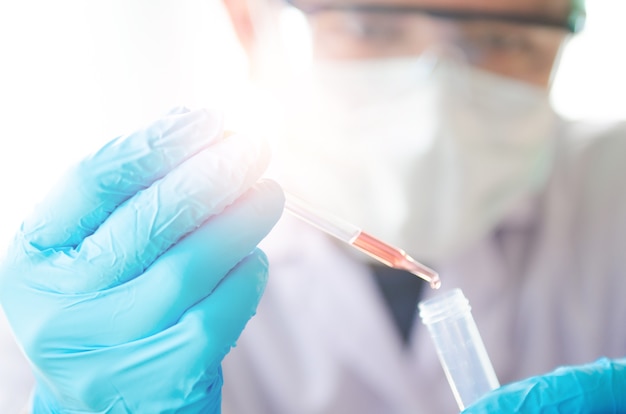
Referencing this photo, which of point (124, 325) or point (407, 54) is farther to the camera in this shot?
Answer: point (407, 54)

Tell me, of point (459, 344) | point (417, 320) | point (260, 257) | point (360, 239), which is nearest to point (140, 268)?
point (260, 257)

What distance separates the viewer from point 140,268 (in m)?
0.69

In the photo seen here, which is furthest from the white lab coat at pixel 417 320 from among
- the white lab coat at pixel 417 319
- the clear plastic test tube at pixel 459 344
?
the clear plastic test tube at pixel 459 344

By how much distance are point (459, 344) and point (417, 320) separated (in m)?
0.61

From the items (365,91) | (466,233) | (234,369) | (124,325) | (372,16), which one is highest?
(372,16)

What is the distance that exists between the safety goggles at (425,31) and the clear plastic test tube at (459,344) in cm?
68

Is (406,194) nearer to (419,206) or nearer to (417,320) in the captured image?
(419,206)

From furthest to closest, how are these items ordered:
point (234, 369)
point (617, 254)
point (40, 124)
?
point (617, 254), point (234, 369), point (40, 124)

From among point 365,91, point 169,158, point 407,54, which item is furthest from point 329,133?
point 169,158

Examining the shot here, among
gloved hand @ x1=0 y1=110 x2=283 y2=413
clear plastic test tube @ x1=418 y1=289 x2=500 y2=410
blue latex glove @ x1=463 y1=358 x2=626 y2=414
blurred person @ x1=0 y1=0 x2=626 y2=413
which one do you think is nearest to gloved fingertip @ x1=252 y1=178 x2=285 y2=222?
gloved hand @ x1=0 y1=110 x2=283 y2=413

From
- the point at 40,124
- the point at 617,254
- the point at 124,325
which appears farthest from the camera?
the point at 617,254

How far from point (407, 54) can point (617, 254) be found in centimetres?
65

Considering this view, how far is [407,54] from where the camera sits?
121cm

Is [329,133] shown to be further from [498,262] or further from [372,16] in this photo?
[498,262]
